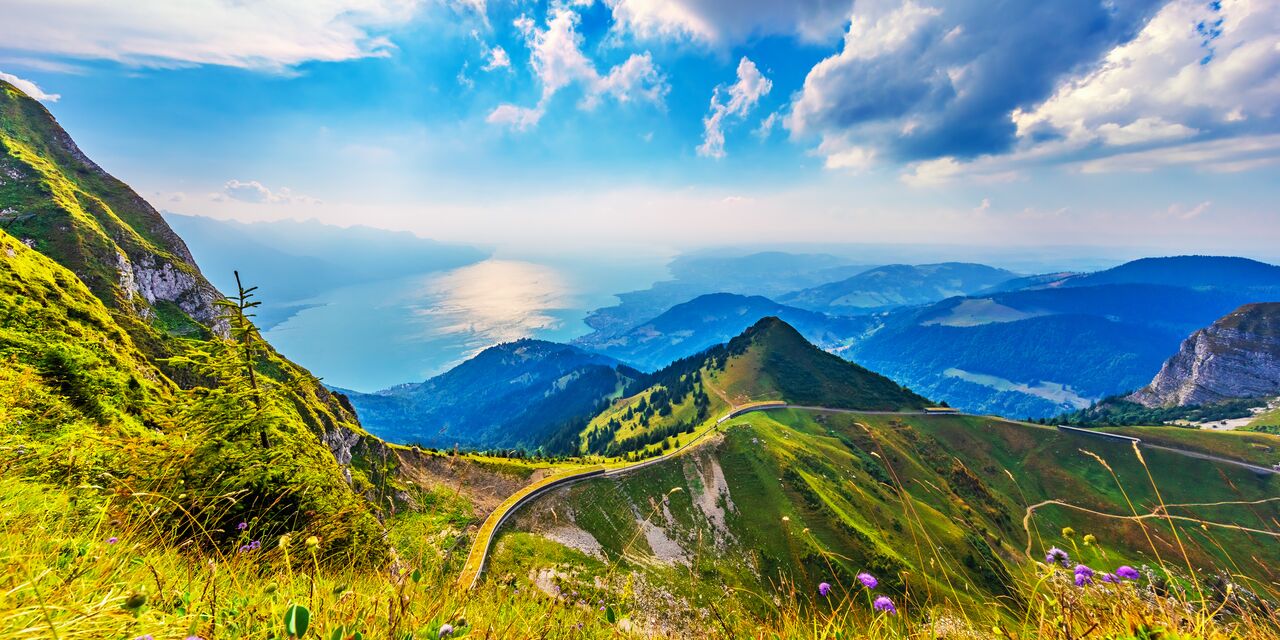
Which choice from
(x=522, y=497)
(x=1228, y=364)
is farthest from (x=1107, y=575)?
(x=1228, y=364)

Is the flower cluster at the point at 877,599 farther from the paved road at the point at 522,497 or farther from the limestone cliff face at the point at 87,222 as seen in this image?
the limestone cliff face at the point at 87,222

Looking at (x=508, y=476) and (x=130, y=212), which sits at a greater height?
(x=130, y=212)

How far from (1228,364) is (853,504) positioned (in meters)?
237

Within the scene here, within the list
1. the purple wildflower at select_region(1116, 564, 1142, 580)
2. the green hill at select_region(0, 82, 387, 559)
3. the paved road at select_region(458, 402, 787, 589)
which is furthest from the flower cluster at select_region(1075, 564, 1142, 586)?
the paved road at select_region(458, 402, 787, 589)

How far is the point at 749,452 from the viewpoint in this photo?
2474 inches

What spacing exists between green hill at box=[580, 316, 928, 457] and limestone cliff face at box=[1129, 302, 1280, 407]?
156692 mm

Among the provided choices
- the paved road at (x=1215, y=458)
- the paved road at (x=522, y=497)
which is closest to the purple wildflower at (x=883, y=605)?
the paved road at (x=522, y=497)

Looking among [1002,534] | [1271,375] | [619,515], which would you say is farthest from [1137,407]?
[619,515]

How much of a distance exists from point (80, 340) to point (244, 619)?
65.6ft

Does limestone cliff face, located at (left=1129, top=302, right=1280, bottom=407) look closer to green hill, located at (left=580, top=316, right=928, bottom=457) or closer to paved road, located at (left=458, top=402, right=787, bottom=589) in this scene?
green hill, located at (left=580, top=316, right=928, bottom=457)

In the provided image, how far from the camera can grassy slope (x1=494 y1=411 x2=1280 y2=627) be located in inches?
1644

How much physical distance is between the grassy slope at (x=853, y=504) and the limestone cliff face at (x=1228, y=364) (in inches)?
5281

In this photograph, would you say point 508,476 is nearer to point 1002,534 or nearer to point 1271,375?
point 1002,534

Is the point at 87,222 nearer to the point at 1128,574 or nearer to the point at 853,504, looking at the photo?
the point at 1128,574
